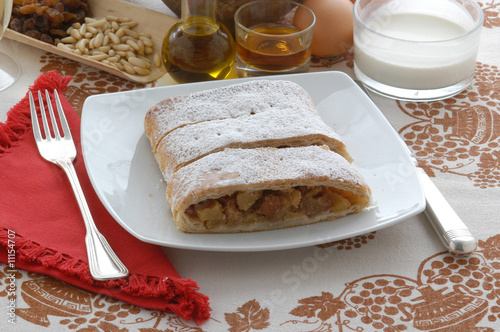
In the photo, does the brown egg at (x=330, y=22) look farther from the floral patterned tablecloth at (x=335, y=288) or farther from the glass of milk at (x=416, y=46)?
the floral patterned tablecloth at (x=335, y=288)

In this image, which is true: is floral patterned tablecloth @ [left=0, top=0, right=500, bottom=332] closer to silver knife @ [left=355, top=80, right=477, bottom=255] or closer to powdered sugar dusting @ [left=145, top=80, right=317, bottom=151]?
silver knife @ [left=355, top=80, right=477, bottom=255]

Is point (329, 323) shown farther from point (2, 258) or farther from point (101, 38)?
point (101, 38)

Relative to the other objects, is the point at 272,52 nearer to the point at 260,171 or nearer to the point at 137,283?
the point at 260,171

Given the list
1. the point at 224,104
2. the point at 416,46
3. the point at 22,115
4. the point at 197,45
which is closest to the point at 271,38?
the point at 197,45

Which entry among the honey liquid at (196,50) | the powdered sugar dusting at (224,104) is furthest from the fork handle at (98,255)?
the honey liquid at (196,50)

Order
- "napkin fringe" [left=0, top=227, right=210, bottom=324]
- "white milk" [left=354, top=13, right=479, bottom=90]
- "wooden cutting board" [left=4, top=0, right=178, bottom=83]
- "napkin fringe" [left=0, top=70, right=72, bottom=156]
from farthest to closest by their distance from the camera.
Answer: "wooden cutting board" [left=4, top=0, right=178, bottom=83] → "white milk" [left=354, top=13, right=479, bottom=90] → "napkin fringe" [left=0, top=70, right=72, bottom=156] → "napkin fringe" [left=0, top=227, right=210, bottom=324]

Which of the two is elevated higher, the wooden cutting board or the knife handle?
the wooden cutting board

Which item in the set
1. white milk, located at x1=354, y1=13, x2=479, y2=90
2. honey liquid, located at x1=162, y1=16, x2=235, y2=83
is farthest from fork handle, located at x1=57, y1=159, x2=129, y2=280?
white milk, located at x1=354, y1=13, x2=479, y2=90
